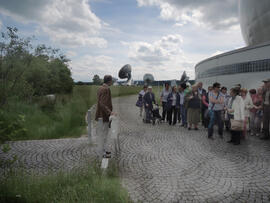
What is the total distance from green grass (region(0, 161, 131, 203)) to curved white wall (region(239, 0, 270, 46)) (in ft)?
80.2

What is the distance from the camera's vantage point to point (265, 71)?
52.2ft

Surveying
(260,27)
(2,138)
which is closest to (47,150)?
(2,138)

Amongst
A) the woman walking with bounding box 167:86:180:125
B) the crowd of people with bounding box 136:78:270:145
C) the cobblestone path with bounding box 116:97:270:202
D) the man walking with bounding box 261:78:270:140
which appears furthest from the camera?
the woman walking with bounding box 167:86:180:125

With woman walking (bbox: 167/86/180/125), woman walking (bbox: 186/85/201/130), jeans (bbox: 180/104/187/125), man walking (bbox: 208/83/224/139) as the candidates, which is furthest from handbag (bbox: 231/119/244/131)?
woman walking (bbox: 167/86/180/125)

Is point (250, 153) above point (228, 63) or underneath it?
underneath

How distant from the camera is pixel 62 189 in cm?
306

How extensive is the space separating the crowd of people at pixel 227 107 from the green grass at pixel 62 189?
4.30 m

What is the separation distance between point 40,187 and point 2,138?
3.63 feet

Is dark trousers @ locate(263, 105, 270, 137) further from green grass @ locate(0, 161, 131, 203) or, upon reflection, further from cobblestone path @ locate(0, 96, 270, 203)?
green grass @ locate(0, 161, 131, 203)

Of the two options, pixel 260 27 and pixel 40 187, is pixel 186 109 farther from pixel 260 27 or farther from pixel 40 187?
pixel 260 27

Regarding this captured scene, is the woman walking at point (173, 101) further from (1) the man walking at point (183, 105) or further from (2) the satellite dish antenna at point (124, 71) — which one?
(2) the satellite dish antenna at point (124, 71)

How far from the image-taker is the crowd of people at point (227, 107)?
5773mm

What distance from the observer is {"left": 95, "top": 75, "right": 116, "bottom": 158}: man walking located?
4551mm

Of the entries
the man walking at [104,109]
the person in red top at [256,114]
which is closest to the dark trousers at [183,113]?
the person in red top at [256,114]
